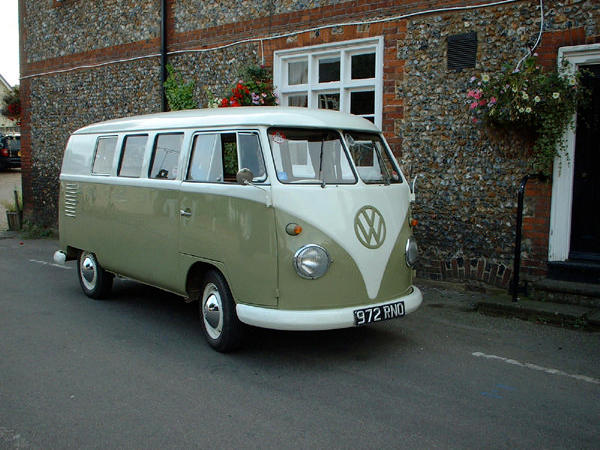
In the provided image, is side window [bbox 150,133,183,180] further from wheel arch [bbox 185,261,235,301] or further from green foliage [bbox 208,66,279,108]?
green foliage [bbox 208,66,279,108]

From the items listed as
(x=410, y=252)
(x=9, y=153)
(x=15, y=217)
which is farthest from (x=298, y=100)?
(x=9, y=153)

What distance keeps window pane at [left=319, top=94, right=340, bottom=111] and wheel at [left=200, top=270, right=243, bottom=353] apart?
5042 millimetres

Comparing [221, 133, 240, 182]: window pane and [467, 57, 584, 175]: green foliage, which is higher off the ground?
[467, 57, 584, 175]: green foliage

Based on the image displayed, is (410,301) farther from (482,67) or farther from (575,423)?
(482,67)

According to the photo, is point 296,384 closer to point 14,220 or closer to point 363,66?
point 363,66

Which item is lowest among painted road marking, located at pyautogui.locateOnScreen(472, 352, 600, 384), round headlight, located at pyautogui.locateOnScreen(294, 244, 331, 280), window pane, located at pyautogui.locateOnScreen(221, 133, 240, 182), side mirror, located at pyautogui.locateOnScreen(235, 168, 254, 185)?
painted road marking, located at pyautogui.locateOnScreen(472, 352, 600, 384)

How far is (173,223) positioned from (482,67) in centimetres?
465

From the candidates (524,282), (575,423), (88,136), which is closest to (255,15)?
(88,136)

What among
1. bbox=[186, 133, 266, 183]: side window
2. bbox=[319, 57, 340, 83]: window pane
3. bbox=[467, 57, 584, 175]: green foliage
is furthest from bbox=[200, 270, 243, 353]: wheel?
bbox=[319, 57, 340, 83]: window pane

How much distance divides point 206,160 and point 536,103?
13.3 feet

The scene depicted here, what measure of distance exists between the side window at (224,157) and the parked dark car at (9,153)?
2921 cm

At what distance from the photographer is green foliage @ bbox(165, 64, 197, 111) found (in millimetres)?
11609

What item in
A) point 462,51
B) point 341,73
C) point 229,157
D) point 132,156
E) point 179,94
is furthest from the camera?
point 179,94

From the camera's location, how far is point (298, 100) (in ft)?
33.9
